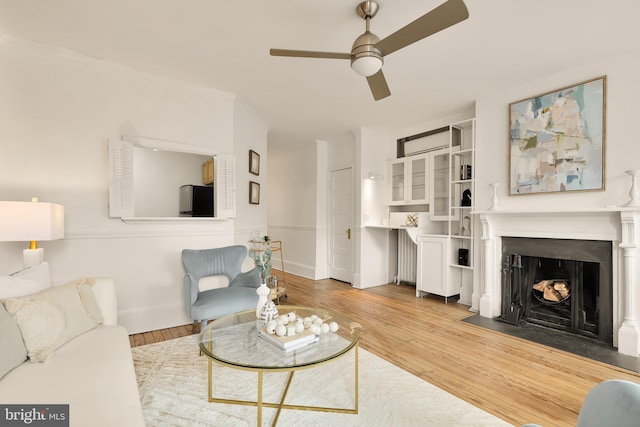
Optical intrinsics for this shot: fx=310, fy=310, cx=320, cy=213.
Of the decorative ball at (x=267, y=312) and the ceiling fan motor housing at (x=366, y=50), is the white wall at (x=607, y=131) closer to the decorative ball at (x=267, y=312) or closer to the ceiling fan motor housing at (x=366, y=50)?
the ceiling fan motor housing at (x=366, y=50)

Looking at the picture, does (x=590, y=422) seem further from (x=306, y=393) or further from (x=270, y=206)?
(x=270, y=206)

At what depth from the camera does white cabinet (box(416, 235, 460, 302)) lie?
4.11 m

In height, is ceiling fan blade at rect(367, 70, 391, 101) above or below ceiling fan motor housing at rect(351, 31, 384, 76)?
below

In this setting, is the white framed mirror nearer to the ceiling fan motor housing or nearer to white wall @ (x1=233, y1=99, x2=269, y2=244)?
white wall @ (x1=233, y1=99, x2=269, y2=244)

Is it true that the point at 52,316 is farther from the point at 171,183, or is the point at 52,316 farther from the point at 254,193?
the point at 254,193

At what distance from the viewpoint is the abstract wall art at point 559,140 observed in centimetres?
284

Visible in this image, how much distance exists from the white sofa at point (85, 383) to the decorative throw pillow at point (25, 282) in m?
0.38

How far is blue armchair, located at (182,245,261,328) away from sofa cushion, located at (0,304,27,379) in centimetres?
118

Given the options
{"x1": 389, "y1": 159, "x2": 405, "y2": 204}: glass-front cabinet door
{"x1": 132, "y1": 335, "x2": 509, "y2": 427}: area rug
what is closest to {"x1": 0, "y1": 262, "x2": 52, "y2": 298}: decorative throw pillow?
{"x1": 132, "y1": 335, "x2": 509, "y2": 427}: area rug

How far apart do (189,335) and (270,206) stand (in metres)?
4.34

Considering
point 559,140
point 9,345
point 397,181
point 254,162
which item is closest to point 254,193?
point 254,162

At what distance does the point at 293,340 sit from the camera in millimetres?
1690

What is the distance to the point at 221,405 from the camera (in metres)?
1.85

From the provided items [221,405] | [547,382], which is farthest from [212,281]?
[547,382]
